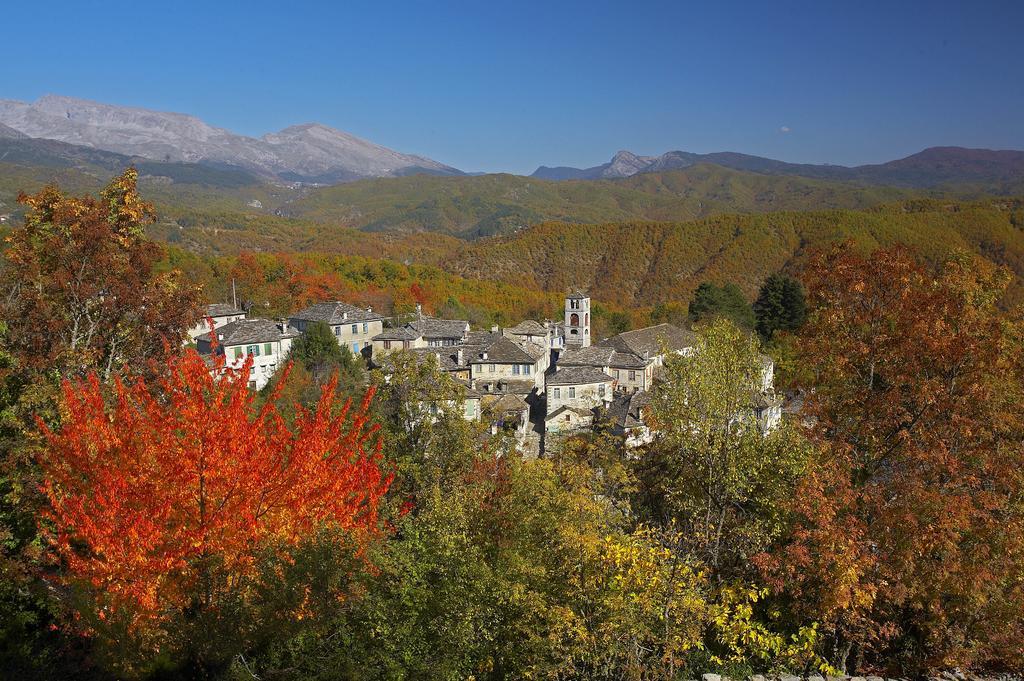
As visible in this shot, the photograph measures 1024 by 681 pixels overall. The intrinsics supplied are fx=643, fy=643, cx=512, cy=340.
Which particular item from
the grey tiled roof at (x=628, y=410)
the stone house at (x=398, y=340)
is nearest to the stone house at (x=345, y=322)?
the stone house at (x=398, y=340)

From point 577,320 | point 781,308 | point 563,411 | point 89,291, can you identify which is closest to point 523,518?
point 89,291

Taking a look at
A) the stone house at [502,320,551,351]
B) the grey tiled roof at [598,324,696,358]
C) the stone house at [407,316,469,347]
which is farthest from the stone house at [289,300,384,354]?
the grey tiled roof at [598,324,696,358]

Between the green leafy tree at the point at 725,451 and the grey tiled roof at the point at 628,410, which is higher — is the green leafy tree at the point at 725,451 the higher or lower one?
the higher one

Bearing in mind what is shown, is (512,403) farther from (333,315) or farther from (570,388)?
(333,315)

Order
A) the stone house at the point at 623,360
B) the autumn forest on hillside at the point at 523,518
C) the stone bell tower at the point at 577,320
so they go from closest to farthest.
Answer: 1. the autumn forest on hillside at the point at 523,518
2. the stone house at the point at 623,360
3. the stone bell tower at the point at 577,320

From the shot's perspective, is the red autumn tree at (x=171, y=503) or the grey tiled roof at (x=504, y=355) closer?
the red autumn tree at (x=171, y=503)

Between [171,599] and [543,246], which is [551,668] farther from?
[543,246]

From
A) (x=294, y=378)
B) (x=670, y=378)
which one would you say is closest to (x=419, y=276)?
(x=294, y=378)

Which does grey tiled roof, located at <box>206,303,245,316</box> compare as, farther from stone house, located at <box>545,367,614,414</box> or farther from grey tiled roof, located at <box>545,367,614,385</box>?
stone house, located at <box>545,367,614,414</box>

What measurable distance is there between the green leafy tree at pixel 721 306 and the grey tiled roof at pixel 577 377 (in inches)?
994

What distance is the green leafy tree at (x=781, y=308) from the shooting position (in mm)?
62562

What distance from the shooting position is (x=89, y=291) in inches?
551

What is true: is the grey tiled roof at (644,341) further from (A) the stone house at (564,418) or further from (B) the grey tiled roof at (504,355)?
(A) the stone house at (564,418)

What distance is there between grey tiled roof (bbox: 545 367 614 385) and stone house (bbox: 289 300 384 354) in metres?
20.7
